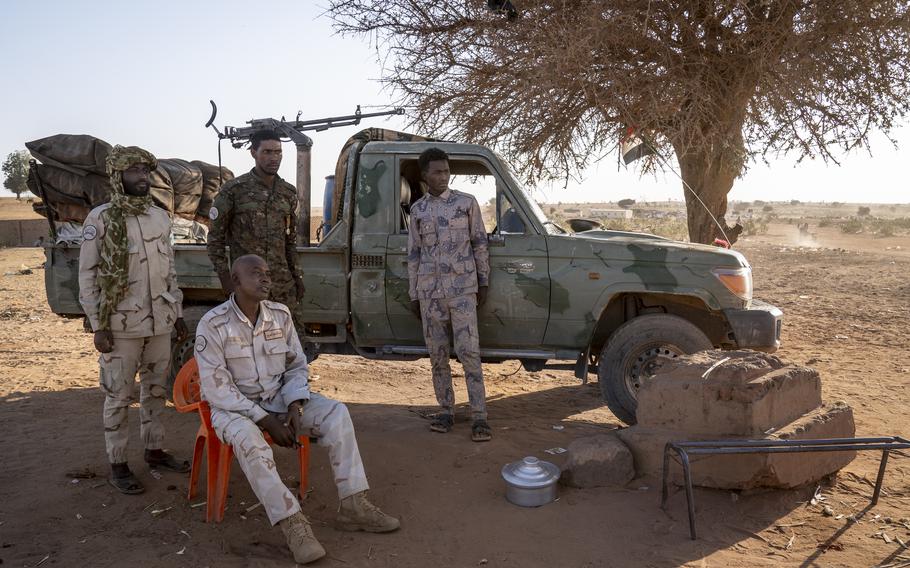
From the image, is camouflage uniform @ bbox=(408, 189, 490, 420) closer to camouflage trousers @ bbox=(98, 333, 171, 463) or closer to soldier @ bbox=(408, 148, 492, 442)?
soldier @ bbox=(408, 148, 492, 442)

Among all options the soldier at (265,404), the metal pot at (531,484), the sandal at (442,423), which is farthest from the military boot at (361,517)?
the sandal at (442,423)

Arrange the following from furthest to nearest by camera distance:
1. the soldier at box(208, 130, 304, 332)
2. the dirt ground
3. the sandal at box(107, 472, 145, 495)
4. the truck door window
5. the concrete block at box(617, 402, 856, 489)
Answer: the truck door window → the soldier at box(208, 130, 304, 332) → the sandal at box(107, 472, 145, 495) → the concrete block at box(617, 402, 856, 489) → the dirt ground

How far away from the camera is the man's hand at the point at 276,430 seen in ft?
10.8

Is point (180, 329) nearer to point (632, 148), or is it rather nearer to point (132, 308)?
point (132, 308)

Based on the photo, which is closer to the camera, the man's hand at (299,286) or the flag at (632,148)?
the man's hand at (299,286)

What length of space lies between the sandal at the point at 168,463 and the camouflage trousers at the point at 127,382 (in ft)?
0.32

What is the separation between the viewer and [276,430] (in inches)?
129

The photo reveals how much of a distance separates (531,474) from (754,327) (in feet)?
7.25

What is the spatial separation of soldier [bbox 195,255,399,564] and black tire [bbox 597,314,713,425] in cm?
215

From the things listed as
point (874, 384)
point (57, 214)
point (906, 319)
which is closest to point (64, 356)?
point (57, 214)

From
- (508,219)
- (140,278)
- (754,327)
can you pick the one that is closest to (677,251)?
(754,327)

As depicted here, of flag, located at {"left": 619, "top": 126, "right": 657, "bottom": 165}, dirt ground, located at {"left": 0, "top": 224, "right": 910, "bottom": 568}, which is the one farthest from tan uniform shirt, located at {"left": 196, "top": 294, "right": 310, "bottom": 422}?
flag, located at {"left": 619, "top": 126, "right": 657, "bottom": 165}

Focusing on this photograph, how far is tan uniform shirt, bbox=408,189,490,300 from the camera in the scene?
469 centimetres

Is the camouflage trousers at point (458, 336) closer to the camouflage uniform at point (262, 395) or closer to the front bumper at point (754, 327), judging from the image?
the camouflage uniform at point (262, 395)
